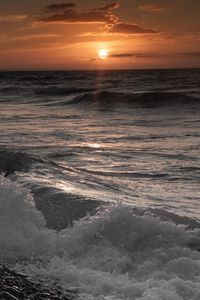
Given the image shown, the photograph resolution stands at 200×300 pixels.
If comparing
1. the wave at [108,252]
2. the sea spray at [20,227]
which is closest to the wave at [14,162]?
the sea spray at [20,227]

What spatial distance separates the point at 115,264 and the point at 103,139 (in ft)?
38.3

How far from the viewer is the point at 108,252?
5477mm

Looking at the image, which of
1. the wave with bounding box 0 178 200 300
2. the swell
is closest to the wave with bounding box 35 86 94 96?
the swell

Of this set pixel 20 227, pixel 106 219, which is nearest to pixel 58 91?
pixel 20 227

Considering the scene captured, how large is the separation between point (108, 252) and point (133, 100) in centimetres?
3050

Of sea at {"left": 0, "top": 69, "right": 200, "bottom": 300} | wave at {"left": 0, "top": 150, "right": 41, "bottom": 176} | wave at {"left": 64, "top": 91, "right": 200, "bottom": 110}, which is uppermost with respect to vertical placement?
wave at {"left": 64, "top": 91, "right": 200, "bottom": 110}

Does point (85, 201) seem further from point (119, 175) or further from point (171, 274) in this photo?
point (119, 175)

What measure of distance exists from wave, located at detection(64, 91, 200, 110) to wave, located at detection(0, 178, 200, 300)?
25804mm

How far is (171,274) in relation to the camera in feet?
15.9

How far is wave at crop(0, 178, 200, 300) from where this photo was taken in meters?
4.60

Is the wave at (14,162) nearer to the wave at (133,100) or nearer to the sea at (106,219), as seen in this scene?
the sea at (106,219)

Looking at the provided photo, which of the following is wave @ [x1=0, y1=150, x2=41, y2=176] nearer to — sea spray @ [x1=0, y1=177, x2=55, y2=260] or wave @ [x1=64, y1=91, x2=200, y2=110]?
sea spray @ [x1=0, y1=177, x2=55, y2=260]

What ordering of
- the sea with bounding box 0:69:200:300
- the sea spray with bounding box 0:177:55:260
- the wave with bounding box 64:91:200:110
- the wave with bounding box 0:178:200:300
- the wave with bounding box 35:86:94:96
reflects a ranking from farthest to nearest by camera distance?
1. the wave with bounding box 35:86:94:96
2. the wave with bounding box 64:91:200:110
3. the sea spray with bounding box 0:177:55:260
4. the sea with bounding box 0:69:200:300
5. the wave with bounding box 0:178:200:300

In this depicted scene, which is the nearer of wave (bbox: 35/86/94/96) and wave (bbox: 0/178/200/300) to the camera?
wave (bbox: 0/178/200/300)
